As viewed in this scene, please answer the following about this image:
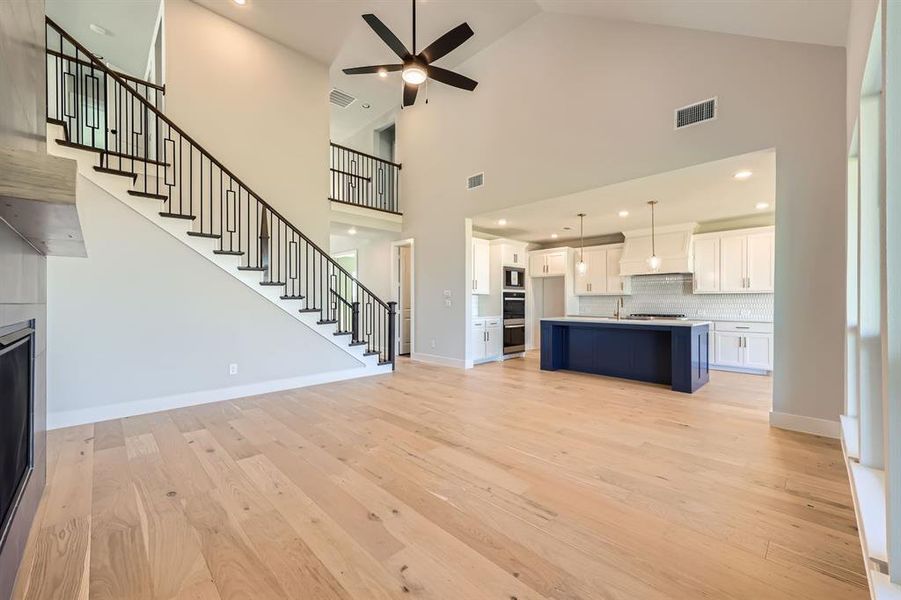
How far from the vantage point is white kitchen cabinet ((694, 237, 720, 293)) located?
640 centimetres

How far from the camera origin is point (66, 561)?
5.46 feet

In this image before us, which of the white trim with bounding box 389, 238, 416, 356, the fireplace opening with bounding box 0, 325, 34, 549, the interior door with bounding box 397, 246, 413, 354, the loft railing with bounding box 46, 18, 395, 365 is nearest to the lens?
the fireplace opening with bounding box 0, 325, 34, 549

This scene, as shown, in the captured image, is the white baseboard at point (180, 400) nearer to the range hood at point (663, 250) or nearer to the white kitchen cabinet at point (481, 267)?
the white kitchen cabinet at point (481, 267)

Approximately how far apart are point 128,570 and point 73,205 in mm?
1582

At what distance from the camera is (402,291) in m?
8.03

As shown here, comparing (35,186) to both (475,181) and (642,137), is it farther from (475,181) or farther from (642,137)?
(475,181)

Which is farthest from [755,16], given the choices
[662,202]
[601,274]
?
[601,274]

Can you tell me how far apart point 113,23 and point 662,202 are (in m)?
8.40

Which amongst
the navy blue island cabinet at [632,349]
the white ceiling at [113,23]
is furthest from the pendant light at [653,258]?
the white ceiling at [113,23]

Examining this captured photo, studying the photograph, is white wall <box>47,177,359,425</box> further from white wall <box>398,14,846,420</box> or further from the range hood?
the range hood

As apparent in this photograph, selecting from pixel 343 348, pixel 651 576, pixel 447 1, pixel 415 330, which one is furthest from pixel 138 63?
pixel 651 576

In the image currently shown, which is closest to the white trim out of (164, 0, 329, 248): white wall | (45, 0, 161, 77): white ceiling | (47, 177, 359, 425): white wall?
(164, 0, 329, 248): white wall

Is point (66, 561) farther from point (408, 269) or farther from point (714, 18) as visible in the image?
point (408, 269)

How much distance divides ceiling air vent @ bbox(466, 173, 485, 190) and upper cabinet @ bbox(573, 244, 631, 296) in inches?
116
